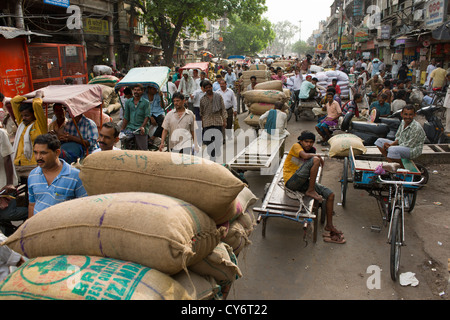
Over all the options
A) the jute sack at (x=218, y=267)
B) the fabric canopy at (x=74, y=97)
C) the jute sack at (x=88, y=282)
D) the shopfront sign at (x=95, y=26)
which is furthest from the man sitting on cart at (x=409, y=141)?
the shopfront sign at (x=95, y=26)

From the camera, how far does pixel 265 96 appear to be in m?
9.96

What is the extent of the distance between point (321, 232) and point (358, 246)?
1.70 feet

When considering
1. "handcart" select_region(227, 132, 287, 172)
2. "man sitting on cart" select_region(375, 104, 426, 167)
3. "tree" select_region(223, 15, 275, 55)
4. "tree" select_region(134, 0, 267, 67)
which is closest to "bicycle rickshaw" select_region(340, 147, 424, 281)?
"man sitting on cart" select_region(375, 104, 426, 167)

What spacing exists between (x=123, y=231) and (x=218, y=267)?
2.50 ft

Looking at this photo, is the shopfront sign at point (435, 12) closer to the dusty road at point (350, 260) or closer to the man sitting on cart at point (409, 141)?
the dusty road at point (350, 260)

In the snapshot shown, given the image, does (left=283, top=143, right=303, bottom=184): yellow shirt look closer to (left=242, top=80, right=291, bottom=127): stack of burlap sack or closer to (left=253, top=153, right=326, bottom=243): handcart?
(left=253, top=153, right=326, bottom=243): handcart

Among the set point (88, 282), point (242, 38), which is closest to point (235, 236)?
point (88, 282)

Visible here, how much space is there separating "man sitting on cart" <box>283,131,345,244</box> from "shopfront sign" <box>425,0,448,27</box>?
38.8 ft

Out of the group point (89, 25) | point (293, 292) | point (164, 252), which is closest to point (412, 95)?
point (293, 292)

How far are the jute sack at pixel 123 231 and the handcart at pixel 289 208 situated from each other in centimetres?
215

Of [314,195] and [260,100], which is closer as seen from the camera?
[314,195]

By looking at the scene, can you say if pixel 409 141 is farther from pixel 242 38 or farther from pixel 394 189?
pixel 242 38

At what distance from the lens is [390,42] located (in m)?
22.4

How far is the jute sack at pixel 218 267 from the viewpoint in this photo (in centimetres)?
241
